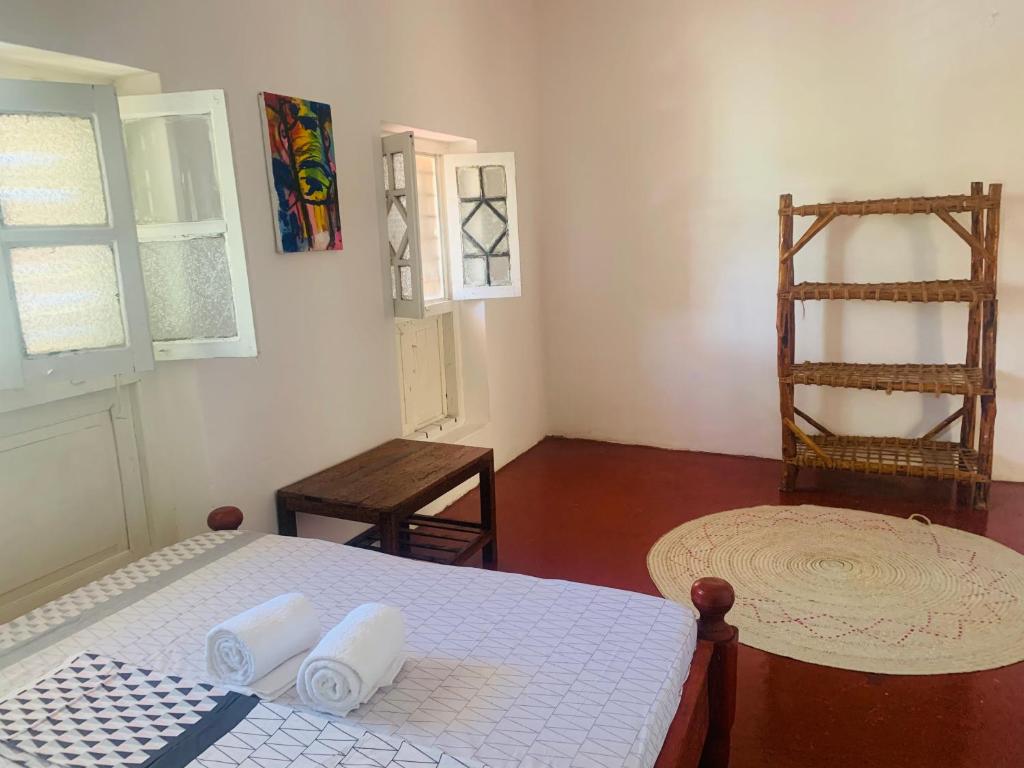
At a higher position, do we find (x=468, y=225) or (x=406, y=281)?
(x=468, y=225)

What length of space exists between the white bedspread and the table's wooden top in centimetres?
37

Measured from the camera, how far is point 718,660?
1.80m

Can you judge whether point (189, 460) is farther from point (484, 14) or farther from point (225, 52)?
point (484, 14)

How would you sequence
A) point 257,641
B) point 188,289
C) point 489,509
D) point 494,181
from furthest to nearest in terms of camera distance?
point 494,181, point 489,509, point 188,289, point 257,641

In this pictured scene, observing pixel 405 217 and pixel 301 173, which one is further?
pixel 405 217

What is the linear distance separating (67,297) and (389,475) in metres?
1.22

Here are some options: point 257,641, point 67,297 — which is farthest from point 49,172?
point 257,641

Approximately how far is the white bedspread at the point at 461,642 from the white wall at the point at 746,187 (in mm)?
2748

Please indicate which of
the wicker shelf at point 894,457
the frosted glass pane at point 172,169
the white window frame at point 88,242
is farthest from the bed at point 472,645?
the wicker shelf at point 894,457

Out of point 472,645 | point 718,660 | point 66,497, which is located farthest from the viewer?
point 66,497

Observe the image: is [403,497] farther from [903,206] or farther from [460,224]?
[903,206]

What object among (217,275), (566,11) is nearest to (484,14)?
(566,11)

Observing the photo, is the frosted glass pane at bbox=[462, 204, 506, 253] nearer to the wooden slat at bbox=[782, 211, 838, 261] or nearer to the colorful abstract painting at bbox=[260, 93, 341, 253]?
the colorful abstract painting at bbox=[260, 93, 341, 253]

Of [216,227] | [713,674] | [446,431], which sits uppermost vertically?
[216,227]
